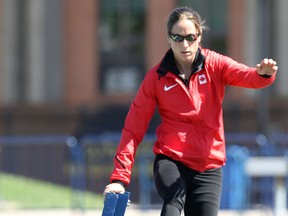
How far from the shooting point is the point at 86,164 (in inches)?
652

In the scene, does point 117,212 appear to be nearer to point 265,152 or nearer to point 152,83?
point 152,83

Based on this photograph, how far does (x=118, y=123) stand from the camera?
22.7 m

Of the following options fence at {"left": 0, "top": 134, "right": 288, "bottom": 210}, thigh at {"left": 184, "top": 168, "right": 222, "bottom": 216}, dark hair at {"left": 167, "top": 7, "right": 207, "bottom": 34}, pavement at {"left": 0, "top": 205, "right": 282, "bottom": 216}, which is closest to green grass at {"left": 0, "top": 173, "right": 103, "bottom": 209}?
fence at {"left": 0, "top": 134, "right": 288, "bottom": 210}

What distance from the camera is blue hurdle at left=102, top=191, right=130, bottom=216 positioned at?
20.9 feet

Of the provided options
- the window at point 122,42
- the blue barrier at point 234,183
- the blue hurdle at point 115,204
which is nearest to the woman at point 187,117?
the blue hurdle at point 115,204

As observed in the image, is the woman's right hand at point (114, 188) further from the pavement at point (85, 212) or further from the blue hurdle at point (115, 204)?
the pavement at point (85, 212)

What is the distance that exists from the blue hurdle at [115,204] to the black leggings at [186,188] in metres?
0.44

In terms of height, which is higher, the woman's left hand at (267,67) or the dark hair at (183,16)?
the dark hair at (183,16)

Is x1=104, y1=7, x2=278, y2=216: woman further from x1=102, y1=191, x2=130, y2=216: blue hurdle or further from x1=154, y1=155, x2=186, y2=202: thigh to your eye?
x1=102, y1=191, x2=130, y2=216: blue hurdle

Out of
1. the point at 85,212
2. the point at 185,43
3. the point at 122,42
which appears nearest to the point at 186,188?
the point at 185,43

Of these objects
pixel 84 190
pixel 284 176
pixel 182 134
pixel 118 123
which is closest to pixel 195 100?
pixel 182 134

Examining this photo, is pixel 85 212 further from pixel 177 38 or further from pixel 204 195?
pixel 177 38

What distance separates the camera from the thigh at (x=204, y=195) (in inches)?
270

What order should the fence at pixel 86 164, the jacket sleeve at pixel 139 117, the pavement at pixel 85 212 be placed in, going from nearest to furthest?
the jacket sleeve at pixel 139 117 < the pavement at pixel 85 212 < the fence at pixel 86 164
